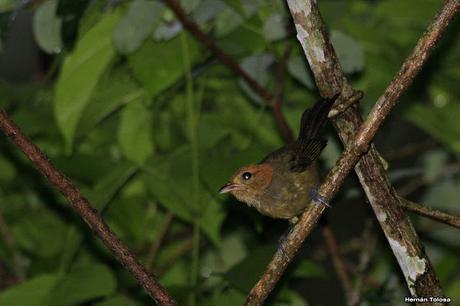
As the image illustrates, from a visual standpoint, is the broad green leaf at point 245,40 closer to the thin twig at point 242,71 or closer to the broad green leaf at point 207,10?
the thin twig at point 242,71

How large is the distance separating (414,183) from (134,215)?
191 centimetres

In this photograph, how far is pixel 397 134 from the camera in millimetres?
5887

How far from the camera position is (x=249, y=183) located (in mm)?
3574

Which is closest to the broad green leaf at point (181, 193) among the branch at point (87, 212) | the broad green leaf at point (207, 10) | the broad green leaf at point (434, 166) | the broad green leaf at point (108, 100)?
the broad green leaf at point (108, 100)

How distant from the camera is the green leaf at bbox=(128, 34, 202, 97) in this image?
366 cm

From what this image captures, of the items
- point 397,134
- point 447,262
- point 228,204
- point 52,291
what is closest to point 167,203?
point 228,204

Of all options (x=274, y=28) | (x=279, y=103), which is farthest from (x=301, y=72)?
(x=274, y=28)

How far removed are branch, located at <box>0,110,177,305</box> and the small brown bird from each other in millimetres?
970

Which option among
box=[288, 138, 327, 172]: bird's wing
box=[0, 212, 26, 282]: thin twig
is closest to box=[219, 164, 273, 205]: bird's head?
box=[288, 138, 327, 172]: bird's wing

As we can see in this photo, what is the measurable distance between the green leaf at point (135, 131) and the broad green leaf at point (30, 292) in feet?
2.78

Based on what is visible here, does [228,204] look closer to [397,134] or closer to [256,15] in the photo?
[256,15]

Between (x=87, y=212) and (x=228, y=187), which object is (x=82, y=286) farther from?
(x=87, y=212)

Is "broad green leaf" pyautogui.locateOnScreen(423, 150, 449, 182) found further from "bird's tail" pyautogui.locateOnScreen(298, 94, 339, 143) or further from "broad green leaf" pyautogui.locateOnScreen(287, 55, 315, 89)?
"bird's tail" pyautogui.locateOnScreen(298, 94, 339, 143)

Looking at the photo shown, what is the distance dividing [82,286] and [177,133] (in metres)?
1.72
